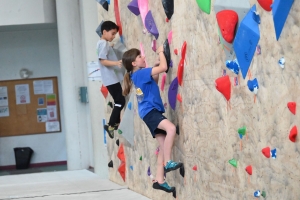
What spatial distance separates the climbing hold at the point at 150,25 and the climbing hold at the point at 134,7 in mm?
289

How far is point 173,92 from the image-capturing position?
4793mm

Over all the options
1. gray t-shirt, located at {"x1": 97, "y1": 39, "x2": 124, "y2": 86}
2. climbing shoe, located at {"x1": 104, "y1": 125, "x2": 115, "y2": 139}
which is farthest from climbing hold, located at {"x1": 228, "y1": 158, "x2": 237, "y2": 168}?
climbing shoe, located at {"x1": 104, "y1": 125, "x2": 115, "y2": 139}

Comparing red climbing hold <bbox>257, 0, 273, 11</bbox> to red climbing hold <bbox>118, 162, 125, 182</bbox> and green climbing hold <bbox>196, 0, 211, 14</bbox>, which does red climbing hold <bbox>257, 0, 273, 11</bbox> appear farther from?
red climbing hold <bbox>118, 162, 125, 182</bbox>

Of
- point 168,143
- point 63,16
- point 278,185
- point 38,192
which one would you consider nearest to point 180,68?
point 168,143

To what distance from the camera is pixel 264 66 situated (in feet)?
11.1

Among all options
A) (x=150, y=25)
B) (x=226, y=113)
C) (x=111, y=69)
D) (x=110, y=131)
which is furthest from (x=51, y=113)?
(x=226, y=113)

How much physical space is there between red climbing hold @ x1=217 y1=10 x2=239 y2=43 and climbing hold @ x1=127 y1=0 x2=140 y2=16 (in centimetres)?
178

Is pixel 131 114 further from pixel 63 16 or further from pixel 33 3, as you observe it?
pixel 33 3

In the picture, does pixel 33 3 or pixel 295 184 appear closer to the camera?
pixel 295 184

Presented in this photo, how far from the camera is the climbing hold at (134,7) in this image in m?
5.47

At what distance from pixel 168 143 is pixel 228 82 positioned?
1.01 metres

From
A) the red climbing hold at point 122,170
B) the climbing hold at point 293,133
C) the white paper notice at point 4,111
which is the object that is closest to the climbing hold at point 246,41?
the climbing hold at point 293,133

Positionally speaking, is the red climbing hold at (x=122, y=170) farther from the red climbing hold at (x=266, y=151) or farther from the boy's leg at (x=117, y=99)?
the red climbing hold at (x=266, y=151)

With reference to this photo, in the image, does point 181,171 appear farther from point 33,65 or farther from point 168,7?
point 33,65
